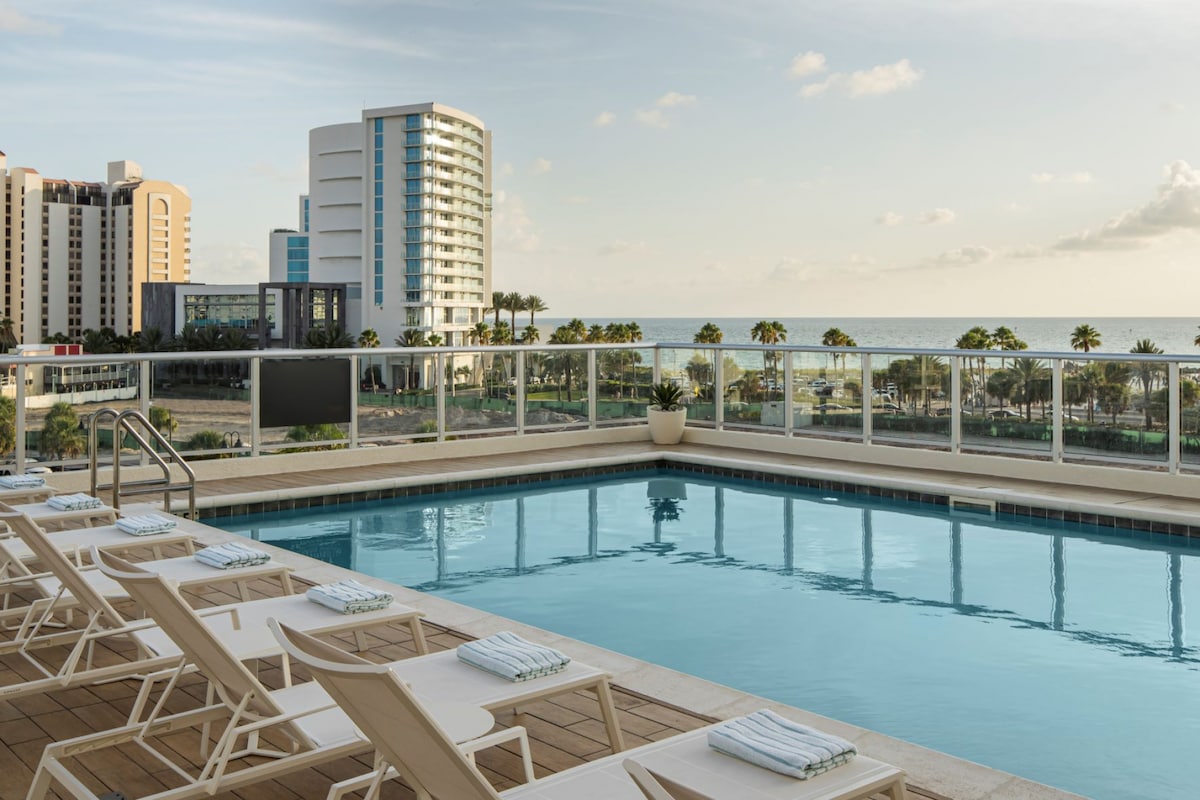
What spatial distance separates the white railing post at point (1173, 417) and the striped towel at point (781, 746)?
299 inches

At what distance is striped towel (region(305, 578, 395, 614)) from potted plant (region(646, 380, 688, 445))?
835cm

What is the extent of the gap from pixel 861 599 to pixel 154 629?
4311mm

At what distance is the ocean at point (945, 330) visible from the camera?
7419cm

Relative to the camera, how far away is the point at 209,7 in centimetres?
2500

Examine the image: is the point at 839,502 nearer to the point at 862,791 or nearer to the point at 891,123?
the point at 862,791

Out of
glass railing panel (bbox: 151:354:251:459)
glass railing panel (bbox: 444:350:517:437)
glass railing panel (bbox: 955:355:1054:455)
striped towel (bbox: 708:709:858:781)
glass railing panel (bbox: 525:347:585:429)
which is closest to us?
striped towel (bbox: 708:709:858:781)

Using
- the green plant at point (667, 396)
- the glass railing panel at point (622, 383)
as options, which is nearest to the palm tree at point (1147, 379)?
the green plant at point (667, 396)

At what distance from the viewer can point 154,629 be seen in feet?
13.3

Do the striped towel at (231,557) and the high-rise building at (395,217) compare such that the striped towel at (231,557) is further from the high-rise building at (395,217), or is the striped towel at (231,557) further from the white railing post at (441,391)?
the high-rise building at (395,217)

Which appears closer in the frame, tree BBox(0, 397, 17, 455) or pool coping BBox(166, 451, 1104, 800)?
pool coping BBox(166, 451, 1104, 800)

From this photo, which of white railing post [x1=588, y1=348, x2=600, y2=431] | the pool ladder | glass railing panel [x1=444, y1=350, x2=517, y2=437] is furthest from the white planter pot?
the pool ladder

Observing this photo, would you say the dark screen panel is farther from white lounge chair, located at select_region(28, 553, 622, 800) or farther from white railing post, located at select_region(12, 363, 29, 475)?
white lounge chair, located at select_region(28, 553, 622, 800)

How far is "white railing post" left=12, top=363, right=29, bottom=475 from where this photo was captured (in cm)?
878

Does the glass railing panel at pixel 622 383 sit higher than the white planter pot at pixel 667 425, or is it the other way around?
the glass railing panel at pixel 622 383
